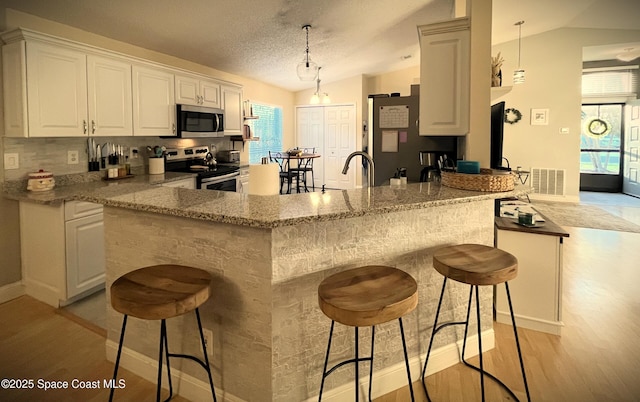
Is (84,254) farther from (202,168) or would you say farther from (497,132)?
(497,132)

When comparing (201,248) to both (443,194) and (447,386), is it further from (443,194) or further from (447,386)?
(447,386)

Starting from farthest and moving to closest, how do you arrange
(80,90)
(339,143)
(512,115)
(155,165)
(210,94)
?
(339,143), (512,115), (210,94), (155,165), (80,90)

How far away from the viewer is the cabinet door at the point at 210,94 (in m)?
4.52

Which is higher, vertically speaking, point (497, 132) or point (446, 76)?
point (446, 76)

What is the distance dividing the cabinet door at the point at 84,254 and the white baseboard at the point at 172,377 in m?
0.97

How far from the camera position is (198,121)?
4.39 meters

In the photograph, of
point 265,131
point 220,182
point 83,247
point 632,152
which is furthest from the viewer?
point 632,152

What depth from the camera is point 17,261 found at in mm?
2982

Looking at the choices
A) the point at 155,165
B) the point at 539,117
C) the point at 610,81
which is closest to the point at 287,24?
the point at 155,165

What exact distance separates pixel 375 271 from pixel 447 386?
0.83 metres

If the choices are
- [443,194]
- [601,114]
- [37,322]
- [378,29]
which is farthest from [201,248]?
[601,114]

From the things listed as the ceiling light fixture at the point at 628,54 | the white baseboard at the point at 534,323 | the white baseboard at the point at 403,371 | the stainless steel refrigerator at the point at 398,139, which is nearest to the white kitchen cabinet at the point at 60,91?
the stainless steel refrigerator at the point at 398,139

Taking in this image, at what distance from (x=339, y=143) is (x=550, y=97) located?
4171mm

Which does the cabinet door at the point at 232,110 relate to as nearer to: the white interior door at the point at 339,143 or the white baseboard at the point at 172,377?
the white interior door at the point at 339,143
